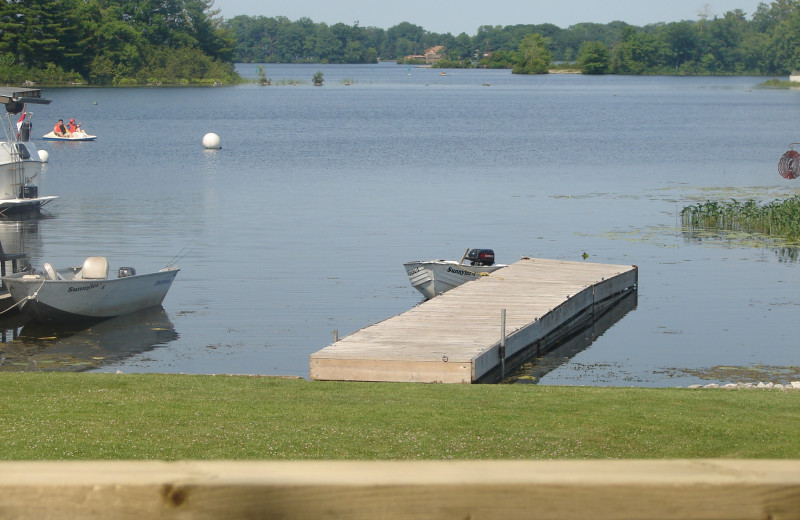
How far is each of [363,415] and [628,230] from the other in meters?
28.9

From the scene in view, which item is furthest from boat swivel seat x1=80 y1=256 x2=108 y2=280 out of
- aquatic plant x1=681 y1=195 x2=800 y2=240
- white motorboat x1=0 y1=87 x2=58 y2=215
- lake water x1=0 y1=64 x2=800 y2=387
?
aquatic plant x1=681 y1=195 x2=800 y2=240

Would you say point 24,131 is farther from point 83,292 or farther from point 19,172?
point 83,292

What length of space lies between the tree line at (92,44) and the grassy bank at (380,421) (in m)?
150

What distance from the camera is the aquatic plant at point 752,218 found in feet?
123

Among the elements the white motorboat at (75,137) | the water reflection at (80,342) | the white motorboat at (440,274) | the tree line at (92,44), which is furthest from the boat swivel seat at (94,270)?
the tree line at (92,44)

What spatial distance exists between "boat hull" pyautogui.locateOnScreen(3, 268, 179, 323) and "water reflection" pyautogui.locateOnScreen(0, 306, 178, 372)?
10.8 inches

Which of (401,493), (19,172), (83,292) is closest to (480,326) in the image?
(83,292)

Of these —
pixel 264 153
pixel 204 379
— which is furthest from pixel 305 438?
pixel 264 153

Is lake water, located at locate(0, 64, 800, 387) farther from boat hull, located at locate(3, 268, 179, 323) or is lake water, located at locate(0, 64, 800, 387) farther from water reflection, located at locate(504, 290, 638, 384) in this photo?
boat hull, located at locate(3, 268, 179, 323)

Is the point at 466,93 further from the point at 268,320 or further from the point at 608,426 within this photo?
the point at 608,426

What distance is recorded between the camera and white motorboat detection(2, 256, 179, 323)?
23.5 meters

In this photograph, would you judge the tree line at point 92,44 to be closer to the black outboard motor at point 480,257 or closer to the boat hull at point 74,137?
the boat hull at point 74,137

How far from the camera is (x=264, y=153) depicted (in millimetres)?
75812

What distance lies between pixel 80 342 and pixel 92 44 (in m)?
164
